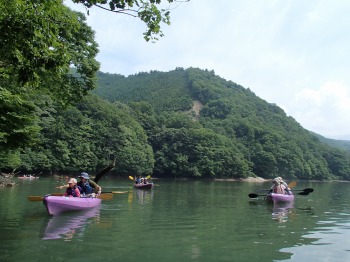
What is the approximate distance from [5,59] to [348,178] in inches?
4835

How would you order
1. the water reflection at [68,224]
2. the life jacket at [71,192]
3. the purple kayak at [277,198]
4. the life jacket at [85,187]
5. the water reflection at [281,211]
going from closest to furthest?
the water reflection at [68,224], the water reflection at [281,211], the life jacket at [71,192], the life jacket at [85,187], the purple kayak at [277,198]

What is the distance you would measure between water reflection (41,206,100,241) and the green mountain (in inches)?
2227

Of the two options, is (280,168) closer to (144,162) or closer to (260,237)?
(144,162)

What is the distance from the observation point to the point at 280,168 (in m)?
101

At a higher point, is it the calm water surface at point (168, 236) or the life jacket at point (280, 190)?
the life jacket at point (280, 190)

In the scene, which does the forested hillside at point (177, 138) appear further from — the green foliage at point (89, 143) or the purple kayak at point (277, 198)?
the purple kayak at point (277, 198)

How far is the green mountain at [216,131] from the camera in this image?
281 feet

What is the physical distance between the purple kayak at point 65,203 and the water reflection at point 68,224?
0.24m

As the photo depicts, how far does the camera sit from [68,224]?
40.7ft

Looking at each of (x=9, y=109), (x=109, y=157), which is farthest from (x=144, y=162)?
(x=9, y=109)

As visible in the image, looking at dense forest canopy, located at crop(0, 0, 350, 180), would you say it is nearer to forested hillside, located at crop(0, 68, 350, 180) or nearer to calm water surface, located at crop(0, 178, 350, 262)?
forested hillside, located at crop(0, 68, 350, 180)

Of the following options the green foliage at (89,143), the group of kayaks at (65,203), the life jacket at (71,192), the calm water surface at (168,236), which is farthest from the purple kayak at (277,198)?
the green foliage at (89,143)

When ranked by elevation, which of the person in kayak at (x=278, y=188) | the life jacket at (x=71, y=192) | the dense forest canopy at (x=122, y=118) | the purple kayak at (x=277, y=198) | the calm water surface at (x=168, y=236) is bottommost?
the calm water surface at (x=168, y=236)

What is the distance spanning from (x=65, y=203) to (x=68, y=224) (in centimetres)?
237
